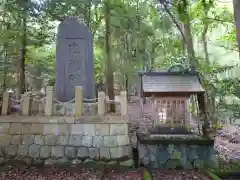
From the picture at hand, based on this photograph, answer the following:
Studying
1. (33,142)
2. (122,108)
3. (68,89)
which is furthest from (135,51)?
(33,142)

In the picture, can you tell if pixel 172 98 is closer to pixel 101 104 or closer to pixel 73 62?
pixel 101 104

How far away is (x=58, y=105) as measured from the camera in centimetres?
613

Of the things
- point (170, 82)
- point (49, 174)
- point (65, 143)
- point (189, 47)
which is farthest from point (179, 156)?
point (189, 47)

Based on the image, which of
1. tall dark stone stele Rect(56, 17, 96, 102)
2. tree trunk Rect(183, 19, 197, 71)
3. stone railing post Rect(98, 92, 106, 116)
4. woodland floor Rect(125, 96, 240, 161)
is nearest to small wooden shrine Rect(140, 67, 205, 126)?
woodland floor Rect(125, 96, 240, 161)

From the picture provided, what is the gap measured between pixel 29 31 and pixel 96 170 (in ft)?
22.7

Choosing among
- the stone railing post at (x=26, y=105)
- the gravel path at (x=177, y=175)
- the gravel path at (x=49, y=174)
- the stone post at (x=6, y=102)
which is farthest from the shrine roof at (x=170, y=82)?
the stone post at (x=6, y=102)

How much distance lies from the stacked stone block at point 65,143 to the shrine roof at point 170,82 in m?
1.19

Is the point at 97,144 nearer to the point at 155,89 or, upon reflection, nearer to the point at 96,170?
the point at 96,170

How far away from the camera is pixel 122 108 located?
223 inches

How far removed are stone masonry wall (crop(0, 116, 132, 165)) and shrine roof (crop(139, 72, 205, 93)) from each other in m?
1.15

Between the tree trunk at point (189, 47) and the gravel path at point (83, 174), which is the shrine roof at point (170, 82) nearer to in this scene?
the tree trunk at point (189, 47)

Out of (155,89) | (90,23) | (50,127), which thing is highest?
(90,23)

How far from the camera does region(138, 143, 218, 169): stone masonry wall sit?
17.8 feet

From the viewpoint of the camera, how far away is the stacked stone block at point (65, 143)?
18.0 feet
